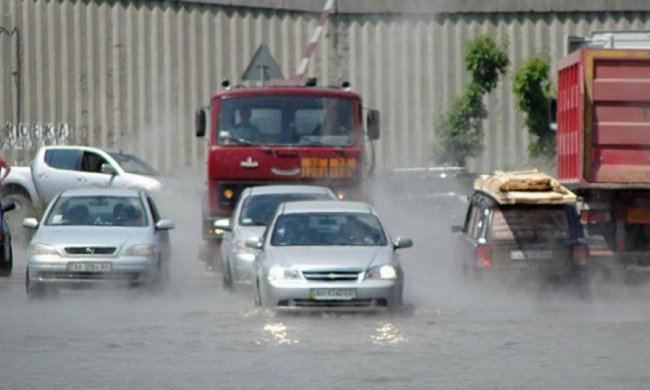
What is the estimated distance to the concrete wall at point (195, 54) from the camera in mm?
36906

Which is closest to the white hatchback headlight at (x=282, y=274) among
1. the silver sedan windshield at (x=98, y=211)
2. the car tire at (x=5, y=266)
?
the silver sedan windshield at (x=98, y=211)

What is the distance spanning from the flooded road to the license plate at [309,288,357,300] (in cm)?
28

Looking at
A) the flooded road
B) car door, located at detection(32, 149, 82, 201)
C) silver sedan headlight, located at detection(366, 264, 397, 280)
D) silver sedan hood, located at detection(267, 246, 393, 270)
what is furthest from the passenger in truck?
car door, located at detection(32, 149, 82, 201)

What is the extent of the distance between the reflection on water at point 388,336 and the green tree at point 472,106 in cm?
1797

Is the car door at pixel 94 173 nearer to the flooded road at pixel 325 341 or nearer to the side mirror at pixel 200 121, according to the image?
the side mirror at pixel 200 121

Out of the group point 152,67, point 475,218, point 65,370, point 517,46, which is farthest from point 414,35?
point 65,370

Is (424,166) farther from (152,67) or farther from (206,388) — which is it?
(206,388)

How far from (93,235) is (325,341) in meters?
6.08

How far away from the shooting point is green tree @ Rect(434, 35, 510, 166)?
35.9 m

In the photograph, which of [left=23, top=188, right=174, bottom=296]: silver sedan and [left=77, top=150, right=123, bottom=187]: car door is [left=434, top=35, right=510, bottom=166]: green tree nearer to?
[left=77, top=150, right=123, bottom=187]: car door

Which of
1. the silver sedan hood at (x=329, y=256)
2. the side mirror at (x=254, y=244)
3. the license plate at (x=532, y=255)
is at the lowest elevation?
the license plate at (x=532, y=255)

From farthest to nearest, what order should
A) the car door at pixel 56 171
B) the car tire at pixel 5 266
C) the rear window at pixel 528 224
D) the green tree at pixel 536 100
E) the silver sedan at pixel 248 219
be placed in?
the green tree at pixel 536 100 < the car door at pixel 56 171 < the car tire at pixel 5 266 < the silver sedan at pixel 248 219 < the rear window at pixel 528 224

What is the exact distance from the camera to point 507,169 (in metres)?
37.0

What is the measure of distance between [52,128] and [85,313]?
17494 millimetres
